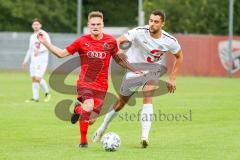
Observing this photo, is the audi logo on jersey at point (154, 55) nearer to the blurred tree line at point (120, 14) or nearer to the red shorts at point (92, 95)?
the red shorts at point (92, 95)

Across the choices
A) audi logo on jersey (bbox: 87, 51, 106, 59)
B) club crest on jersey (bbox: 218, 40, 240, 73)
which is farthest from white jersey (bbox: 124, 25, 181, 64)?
club crest on jersey (bbox: 218, 40, 240, 73)

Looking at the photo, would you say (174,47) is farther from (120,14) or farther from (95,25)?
(120,14)

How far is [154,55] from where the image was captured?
43.7 ft

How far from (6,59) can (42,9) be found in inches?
629

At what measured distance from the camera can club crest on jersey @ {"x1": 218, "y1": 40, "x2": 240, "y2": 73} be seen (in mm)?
43219

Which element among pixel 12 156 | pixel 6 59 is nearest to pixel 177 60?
pixel 12 156

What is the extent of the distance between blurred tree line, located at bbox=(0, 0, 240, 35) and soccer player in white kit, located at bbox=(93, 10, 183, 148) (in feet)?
131

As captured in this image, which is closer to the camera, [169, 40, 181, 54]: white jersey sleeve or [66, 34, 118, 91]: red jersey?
[66, 34, 118, 91]: red jersey

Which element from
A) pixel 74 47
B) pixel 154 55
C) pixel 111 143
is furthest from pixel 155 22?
pixel 111 143

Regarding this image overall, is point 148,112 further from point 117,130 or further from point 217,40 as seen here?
point 217,40

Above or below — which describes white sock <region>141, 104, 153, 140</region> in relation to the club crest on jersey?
above

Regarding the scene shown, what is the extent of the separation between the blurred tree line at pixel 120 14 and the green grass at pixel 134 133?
3139 centimetres

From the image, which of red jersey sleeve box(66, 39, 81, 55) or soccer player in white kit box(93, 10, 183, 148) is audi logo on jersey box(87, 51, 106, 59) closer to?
red jersey sleeve box(66, 39, 81, 55)

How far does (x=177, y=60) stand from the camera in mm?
13617
